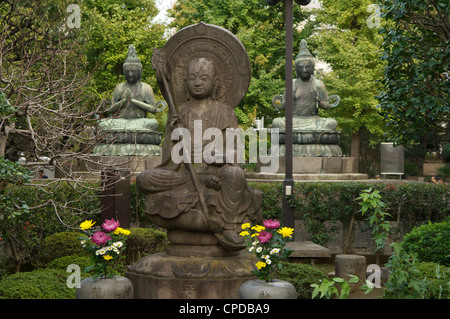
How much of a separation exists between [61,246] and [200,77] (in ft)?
11.9

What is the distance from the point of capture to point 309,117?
49.5ft

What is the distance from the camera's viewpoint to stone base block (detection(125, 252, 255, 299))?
6.52 meters

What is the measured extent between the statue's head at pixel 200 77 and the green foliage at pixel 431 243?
138 inches

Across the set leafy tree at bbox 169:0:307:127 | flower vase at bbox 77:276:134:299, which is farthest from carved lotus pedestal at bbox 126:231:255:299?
leafy tree at bbox 169:0:307:127

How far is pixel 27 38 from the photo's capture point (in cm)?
1357

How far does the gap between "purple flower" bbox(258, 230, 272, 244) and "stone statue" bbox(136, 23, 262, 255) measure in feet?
4.08

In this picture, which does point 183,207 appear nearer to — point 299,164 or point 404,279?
point 404,279

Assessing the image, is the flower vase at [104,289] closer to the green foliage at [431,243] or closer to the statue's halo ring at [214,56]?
the statue's halo ring at [214,56]

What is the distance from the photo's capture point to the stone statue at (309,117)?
563 inches

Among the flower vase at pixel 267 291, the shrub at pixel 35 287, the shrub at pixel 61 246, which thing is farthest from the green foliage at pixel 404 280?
the shrub at pixel 61 246

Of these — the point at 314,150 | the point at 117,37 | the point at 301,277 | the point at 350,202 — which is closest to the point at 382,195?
the point at 350,202

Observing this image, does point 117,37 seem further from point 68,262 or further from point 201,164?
point 201,164

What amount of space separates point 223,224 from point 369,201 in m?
3.00
